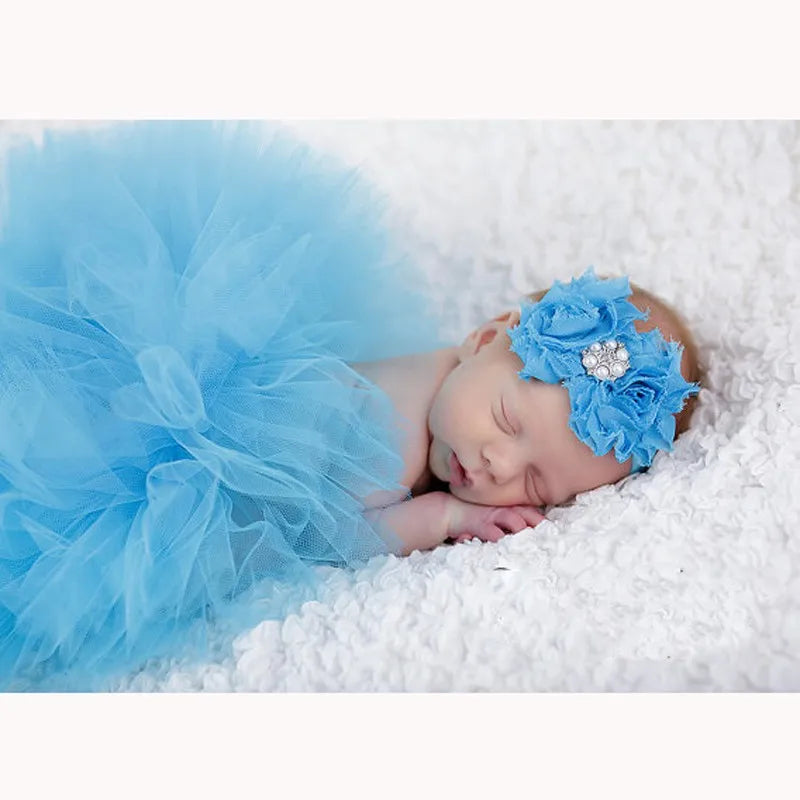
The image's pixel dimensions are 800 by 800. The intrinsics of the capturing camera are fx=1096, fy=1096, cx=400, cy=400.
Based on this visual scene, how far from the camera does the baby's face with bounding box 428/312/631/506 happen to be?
1.71 meters

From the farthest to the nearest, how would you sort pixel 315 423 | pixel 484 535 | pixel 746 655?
pixel 484 535 < pixel 315 423 < pixel 746 655

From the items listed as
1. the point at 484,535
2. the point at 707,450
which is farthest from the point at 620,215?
the point at 484,535

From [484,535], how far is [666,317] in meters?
0.47

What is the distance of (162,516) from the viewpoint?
4.85 ft

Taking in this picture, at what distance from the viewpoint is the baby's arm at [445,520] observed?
1.75 m

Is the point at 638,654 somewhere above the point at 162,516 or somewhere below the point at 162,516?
below

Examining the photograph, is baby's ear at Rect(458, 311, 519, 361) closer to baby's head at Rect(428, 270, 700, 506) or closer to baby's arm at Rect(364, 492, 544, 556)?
baby's head at Rect(428, 270, 700, 506)

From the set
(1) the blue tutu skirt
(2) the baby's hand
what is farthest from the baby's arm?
(1) the blue tutu skirt

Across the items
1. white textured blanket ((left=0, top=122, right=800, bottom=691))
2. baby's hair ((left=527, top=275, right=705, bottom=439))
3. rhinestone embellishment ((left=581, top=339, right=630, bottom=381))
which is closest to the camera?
white textured blanket ((left=0, top=122, right=800, bottom=691))

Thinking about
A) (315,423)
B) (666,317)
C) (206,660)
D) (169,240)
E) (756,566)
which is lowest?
(206,660)

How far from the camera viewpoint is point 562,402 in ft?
5.58

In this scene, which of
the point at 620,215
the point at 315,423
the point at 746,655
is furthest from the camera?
the point at 620,215

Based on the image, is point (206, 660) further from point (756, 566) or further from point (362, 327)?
point (756, 566)

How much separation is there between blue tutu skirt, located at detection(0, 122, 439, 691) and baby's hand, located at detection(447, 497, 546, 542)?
0.47ft
